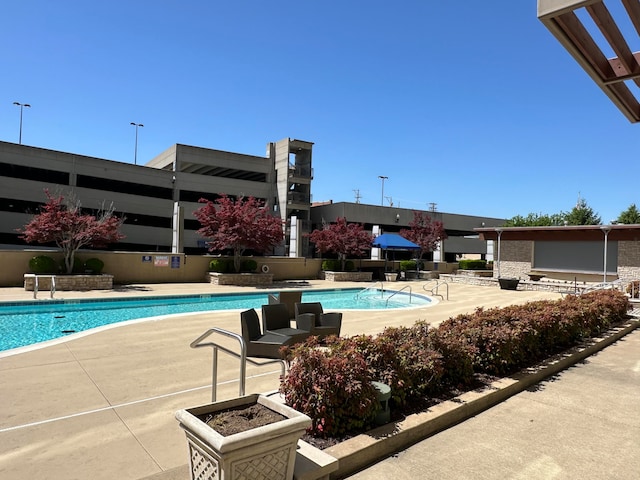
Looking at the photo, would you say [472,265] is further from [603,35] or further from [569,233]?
[603,35]

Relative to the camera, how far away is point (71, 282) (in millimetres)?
17438

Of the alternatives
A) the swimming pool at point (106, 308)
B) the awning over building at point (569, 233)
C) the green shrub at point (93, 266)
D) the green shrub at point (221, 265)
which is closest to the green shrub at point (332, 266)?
the swimming pool at point (106, 308)

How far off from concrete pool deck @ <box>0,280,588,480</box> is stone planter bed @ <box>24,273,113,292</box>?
9.94 metres

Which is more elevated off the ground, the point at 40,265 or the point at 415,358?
the point at 40,265

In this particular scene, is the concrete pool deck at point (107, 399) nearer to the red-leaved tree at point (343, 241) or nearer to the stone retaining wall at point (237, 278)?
the stone retaining wall at point (237, 278)

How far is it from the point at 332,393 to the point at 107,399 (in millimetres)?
3008

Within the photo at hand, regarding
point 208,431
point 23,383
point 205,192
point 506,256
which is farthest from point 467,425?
point 205,192

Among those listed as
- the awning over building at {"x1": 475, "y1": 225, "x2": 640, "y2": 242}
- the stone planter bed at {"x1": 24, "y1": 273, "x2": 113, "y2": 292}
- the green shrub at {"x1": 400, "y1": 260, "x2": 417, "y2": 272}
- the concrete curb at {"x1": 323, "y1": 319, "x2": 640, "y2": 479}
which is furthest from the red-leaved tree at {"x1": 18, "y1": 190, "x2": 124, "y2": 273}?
the awning over building at {"x1": 475, "y1": 225, "x2": 640, "y2": 242}

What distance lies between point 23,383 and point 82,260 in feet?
50.3

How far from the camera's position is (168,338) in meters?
8.45

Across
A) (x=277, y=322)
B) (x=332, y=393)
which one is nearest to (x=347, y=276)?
(x=277, y=322)

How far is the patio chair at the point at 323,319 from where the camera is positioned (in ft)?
26.6

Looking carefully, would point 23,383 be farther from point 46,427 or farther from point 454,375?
point 454,375

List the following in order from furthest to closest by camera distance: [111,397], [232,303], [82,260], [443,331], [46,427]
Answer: [82,260]
[232,303]
[443,331]
[111,397]
[46,427]
